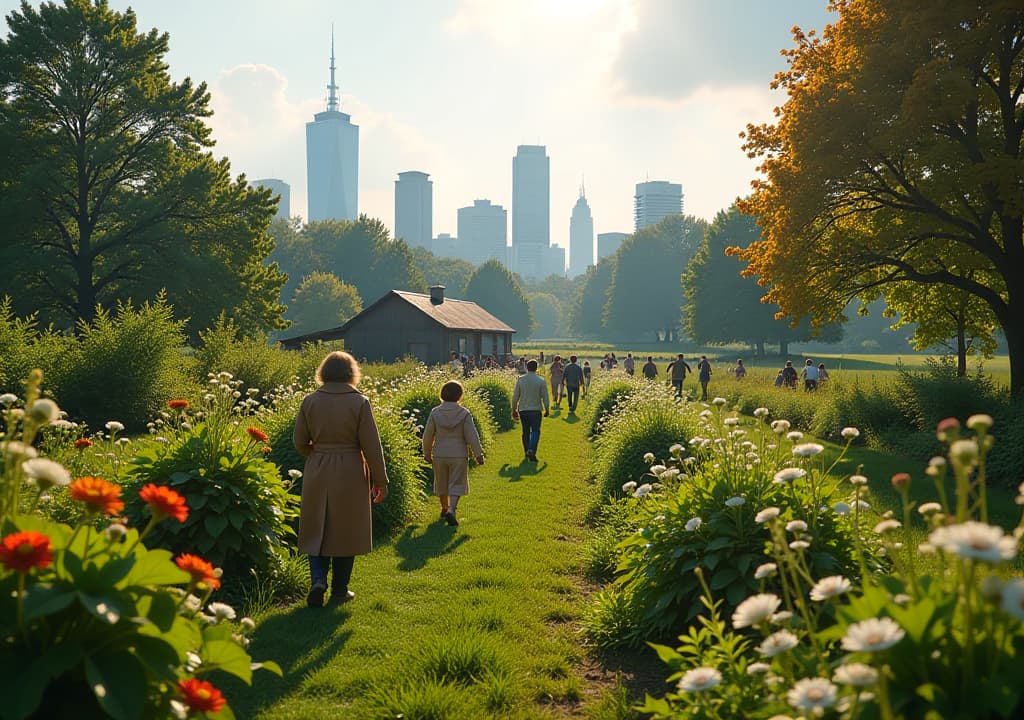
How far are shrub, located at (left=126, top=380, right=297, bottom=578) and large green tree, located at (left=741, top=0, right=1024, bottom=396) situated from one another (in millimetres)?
14259

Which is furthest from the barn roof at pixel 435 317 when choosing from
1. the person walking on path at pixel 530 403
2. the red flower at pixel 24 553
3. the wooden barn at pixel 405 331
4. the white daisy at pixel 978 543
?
the white daisy at pixel 978 543

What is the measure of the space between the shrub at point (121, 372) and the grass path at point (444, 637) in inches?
436

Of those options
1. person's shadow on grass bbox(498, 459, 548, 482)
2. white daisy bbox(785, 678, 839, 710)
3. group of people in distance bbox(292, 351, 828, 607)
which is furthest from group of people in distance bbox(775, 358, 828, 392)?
white daisy bbox(785, 678, 839, 710)

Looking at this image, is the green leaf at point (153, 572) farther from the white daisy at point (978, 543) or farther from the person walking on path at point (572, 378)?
the person walking on path at point (572, 378)

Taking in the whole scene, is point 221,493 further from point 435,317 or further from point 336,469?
point 435,317

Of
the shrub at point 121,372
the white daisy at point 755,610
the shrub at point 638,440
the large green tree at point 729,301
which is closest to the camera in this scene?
the white daisy at point 755,610

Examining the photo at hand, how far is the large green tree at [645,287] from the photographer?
91.2m

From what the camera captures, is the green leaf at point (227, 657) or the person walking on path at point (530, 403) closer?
the green leaf at point (227, 657)

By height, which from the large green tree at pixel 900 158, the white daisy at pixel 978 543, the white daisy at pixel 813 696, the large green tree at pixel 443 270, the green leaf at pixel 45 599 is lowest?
the white daisy at pixel 813 696

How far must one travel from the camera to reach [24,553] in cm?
189

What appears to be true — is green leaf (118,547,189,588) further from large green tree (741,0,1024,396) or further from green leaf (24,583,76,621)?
large green tree (741,0,1024,396)

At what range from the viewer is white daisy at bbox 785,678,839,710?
1.83 meters

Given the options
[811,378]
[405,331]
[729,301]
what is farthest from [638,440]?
[729,301]

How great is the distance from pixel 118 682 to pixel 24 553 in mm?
467
